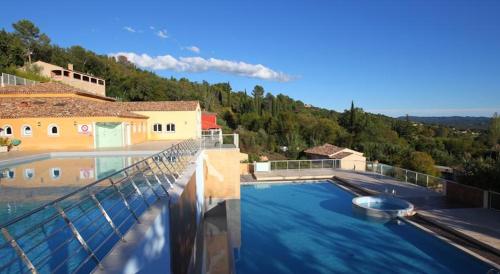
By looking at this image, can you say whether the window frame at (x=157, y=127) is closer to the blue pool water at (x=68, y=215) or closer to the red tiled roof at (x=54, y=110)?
the red tiled roof at (x=54, y=110)

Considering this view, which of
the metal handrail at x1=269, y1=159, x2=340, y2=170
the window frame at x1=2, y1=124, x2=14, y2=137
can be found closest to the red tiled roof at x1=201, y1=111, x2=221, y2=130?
the metal handrail at x1=269, y1=159, x2=340, y2=170

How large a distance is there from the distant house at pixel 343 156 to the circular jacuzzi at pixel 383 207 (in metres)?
9.28

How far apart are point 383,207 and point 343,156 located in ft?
51.8

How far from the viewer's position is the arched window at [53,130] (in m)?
19.0

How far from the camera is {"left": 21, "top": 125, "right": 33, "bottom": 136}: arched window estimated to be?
62.3 ft

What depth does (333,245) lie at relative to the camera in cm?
1055

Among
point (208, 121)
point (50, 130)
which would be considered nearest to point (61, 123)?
point (50, 130)

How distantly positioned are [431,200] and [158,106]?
1932cm

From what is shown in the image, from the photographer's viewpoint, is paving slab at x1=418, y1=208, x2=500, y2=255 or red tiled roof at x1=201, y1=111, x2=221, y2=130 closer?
paving slab at x1=418, y1=208, x2=500, y2=255

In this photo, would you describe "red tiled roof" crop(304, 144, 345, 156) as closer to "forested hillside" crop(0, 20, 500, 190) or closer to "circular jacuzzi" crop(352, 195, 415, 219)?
"forested hillside" crop(0, 20, 500, 190)

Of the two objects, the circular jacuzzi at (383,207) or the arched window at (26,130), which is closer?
the circular jacuzzi at (383,207)

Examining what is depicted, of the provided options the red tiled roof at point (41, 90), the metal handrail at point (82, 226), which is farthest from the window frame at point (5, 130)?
the metal handrail at point (82, 226)

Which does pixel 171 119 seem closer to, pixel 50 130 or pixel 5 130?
pixel 50 130

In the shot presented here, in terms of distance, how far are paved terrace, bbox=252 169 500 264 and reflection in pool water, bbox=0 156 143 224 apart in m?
9.66
